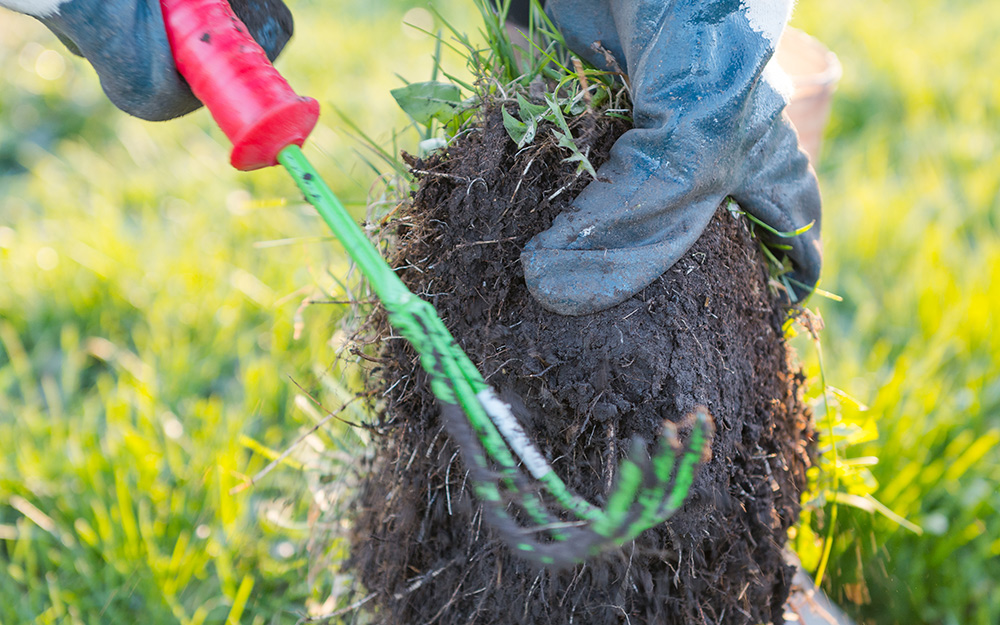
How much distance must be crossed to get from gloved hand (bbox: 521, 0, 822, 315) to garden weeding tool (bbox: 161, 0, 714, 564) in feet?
0.73

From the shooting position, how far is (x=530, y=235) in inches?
39.6

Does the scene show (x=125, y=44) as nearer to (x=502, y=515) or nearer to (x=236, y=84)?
(x=236, y=84)

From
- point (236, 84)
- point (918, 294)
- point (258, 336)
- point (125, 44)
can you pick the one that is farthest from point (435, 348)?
point (918, 294)

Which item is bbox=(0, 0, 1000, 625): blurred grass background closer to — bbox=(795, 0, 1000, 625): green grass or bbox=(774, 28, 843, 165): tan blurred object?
bbox=(795, 0, 1000, 625): green grass

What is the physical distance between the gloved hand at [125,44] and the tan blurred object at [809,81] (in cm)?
158

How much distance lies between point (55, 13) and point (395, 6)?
433cm

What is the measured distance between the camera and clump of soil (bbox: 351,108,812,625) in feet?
3.18

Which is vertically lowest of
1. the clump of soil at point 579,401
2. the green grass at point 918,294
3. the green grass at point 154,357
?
the green grass at point 154,357

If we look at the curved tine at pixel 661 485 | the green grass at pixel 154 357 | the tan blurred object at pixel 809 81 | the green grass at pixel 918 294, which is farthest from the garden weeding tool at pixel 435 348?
the tan blurred object at pixel 809 81

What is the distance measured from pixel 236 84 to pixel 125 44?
0.20m

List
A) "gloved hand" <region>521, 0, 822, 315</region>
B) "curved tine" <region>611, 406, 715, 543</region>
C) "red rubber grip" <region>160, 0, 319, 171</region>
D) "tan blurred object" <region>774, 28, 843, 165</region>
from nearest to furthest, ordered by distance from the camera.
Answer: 1. "curved tine" <region>611, 406, 715, 543</region>
2. "red rubber grip" <region>160, 0, 319, 171</region>
3. "gloved hand" <region>521, 0, 822, 315</region>
4. "tan blurred object" <region>774, 28, 843, 165</region>

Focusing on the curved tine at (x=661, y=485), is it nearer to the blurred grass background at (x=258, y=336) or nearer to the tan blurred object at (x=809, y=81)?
the blurred grass background at (x=258, y=336)

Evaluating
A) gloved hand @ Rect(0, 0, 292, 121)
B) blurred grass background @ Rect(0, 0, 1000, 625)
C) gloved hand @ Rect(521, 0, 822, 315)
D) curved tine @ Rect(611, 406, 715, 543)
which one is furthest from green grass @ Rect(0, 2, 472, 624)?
curved tine @ Rect(611, 406, 715, 543)

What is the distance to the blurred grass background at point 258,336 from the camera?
1.55 m
